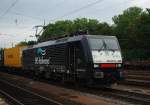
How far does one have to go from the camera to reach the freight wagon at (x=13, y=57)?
41338mm

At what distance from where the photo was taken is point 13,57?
44.3m

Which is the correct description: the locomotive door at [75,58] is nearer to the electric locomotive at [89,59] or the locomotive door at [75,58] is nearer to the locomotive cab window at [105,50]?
the electric locomotive at [89,59]

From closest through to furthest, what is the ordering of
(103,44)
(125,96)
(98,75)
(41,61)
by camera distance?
(125,96), (98,75), (103,44), (41,61)

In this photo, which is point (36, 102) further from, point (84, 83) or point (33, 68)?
point (33, 68)

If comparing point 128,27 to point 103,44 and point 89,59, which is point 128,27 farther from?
point 89,59

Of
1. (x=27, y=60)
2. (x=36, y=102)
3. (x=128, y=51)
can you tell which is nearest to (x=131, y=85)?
(x=36, y=102)

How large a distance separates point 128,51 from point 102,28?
16595mm

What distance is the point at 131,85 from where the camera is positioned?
72.9 feet

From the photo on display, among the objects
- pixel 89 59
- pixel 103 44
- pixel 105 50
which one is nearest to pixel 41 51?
pixel 103 44

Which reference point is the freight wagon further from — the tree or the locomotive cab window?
the tree

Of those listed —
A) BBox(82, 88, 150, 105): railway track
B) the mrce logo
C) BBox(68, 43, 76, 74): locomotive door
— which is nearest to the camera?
BBox(82, 88, 150, 105): railway track

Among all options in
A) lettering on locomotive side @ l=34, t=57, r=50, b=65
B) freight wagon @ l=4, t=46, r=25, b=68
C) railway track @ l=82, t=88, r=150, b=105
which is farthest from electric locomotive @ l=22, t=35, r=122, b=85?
freight wagon @ l=4, t=46, r=25, b=68

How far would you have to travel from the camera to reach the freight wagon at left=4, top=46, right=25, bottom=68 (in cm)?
4134

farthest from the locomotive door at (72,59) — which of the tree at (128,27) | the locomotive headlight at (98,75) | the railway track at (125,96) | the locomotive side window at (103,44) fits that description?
the tree at (128,27)
